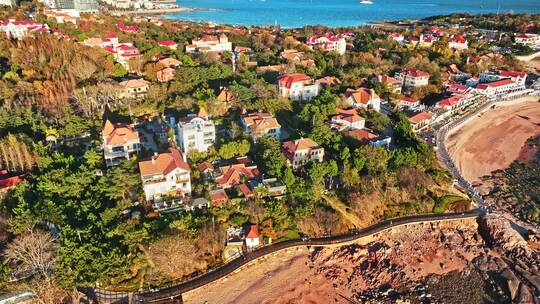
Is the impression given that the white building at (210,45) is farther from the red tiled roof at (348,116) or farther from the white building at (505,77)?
the white building at (505,77)

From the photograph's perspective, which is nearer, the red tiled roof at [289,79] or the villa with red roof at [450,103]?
the red tiled roof at [289,79]

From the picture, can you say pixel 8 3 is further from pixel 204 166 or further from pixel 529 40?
pixel 529 40

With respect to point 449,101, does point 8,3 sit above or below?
above

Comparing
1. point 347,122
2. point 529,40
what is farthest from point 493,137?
point 529,40

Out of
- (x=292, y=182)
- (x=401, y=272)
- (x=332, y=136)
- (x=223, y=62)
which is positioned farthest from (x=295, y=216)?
(x=223, y=62)

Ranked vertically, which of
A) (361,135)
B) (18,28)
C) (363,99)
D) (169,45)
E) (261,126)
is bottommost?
(361,135)

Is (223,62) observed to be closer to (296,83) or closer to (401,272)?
(296,83)

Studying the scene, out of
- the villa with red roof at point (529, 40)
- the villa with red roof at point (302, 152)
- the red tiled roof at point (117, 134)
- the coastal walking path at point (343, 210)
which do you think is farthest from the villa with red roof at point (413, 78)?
the villa with red roof at point (529, 40)
